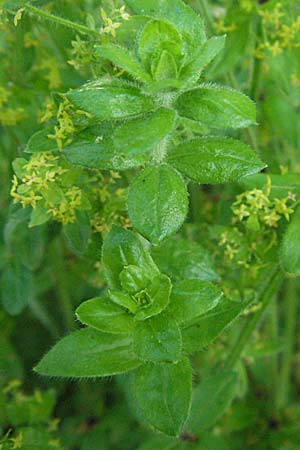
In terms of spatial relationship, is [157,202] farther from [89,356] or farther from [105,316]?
[89,356]

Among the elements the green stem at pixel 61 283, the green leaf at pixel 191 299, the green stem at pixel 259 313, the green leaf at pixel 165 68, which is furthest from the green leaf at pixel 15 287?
the green leaf at pixel 165 68

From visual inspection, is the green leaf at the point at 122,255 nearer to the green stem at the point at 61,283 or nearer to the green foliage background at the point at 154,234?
the green foliage background at the point at 154,234

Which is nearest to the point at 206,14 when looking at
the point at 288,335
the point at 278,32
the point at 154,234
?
the point at 278,32

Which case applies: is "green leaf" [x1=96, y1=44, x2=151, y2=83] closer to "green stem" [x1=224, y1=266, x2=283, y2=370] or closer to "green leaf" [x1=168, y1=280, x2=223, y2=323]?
"green leaf" [x1=168, y1=280, x2=223, y2=323]

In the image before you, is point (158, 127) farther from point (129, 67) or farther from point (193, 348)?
point (193, 348)

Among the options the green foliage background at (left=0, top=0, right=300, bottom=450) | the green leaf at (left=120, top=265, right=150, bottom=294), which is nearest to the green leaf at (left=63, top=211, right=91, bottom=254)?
the green foliage background at (left=0, top=0, right=300, bottom=450)
